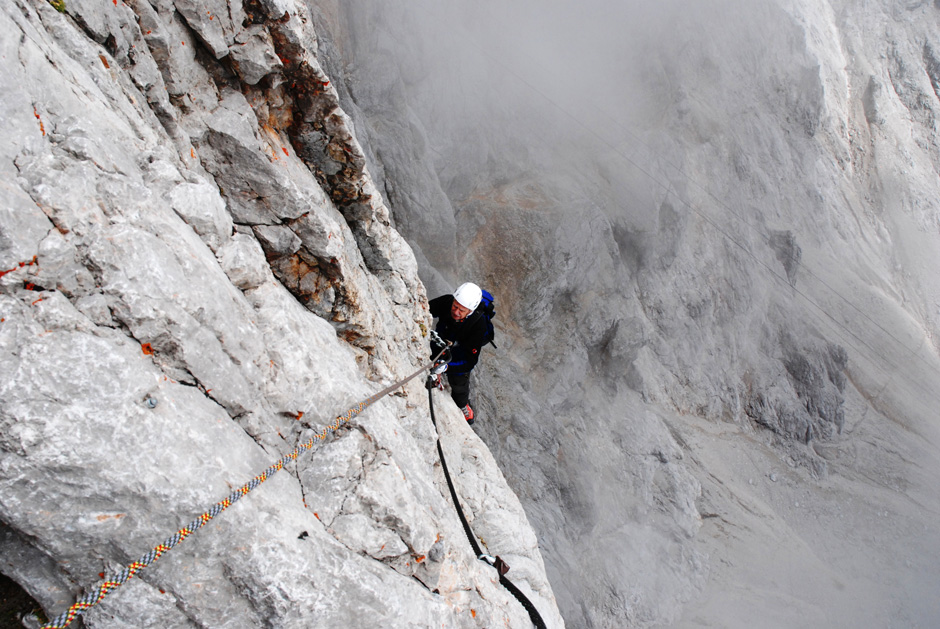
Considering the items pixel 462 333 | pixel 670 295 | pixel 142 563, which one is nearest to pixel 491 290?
pixel 462 333

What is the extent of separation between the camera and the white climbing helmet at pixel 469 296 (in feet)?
21.4

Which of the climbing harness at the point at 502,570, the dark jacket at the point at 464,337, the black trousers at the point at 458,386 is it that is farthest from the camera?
the black trousers at the point at 458,386

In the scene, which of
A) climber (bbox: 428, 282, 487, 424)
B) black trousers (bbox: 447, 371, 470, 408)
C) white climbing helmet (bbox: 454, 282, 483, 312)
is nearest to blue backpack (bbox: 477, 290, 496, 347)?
climber (bbox: 428, 282, 487, 424)

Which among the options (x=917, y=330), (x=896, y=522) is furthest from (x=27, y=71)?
(x=917, y=330)

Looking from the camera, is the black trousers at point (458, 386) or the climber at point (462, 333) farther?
the black trousers at point (458, 386)

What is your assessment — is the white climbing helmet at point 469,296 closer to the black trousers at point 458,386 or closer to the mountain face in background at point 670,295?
the black trousers at point 458,386

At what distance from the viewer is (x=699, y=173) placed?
17078mm

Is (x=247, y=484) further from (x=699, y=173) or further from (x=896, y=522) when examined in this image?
(x=896, y=522)

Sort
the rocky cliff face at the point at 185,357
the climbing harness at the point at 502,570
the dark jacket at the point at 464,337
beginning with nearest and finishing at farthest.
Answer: the rocky cliff face at the point at 185,357, the climbing harness at the point at 502,570, the dark jacket at the point at 464,337

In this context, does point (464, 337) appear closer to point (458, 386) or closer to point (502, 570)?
point (458, 386)

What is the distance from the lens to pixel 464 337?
6836 millimetres

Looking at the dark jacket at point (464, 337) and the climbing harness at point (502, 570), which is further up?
the dark jacket at point (464, 337)

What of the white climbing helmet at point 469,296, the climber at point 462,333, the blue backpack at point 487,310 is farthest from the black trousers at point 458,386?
the white climbing helmet at point 469,296

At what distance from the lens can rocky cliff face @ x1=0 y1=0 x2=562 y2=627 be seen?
7.11 ft
